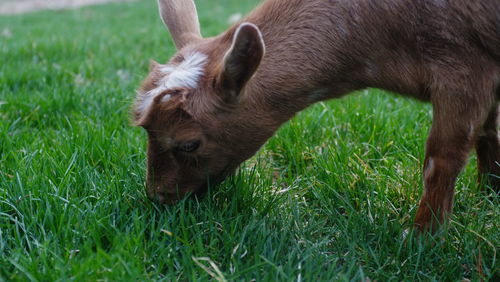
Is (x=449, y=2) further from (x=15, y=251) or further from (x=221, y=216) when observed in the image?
(x=15, y=251)

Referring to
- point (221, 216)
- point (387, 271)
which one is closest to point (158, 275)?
point (221, 216)

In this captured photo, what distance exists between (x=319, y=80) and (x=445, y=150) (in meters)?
0.66

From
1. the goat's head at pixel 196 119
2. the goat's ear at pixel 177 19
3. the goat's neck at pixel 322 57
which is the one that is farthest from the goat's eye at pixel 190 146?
the goat's ear at pixel 177 19

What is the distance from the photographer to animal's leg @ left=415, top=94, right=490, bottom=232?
2736 millimetres

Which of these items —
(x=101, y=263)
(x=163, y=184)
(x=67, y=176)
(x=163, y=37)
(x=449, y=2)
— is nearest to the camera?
(x=101, y=263)

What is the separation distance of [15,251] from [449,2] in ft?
7.01

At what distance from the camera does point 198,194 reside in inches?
121

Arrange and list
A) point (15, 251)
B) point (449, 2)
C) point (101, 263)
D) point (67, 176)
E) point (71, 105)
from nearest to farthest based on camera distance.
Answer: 1. point (101, 263)
2. point (15, 251)
3. point (449, 2)
4. point (67, 176)
5. point (71, 105)

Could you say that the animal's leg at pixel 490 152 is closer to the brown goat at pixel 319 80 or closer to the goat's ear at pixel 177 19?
the brown goat at pixel 319 80

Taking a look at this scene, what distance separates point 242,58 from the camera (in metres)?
2.56

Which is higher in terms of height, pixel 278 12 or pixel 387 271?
pixel 278 12

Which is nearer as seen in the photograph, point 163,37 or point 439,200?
point 439,200

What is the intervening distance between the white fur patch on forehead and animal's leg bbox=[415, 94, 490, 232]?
42.9 inches

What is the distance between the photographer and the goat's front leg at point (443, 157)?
275 cm
